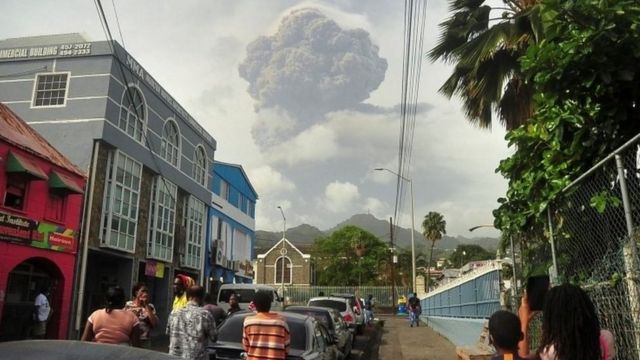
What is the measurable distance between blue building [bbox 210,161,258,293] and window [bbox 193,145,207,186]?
2279 millimetres

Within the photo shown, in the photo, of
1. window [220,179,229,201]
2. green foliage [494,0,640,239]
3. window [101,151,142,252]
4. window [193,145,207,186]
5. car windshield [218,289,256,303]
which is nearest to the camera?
green foliage [494,0,640,239]

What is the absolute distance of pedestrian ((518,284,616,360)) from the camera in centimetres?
294

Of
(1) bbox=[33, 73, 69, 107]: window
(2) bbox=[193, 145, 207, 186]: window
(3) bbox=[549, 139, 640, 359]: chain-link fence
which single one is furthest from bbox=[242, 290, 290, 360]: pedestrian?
(2) bbox=[193, 145, 207, 186]: window

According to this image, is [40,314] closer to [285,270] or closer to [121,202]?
[121,202]

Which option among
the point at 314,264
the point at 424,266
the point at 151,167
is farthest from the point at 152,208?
the point at 424,266


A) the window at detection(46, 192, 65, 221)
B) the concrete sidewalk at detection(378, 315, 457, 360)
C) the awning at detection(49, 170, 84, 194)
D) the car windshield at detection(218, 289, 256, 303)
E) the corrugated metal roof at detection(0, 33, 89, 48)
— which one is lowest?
the concrete sidewalk at detection(378, 315, 457, 360)

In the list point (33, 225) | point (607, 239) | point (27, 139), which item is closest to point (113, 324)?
point (607, 239)

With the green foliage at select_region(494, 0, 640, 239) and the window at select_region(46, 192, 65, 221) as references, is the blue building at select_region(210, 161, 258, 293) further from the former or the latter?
the green foliage at select_region(494, 0, 640, 239)

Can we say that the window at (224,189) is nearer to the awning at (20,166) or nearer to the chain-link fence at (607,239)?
the awning at (20,166)

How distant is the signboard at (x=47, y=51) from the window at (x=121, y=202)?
159 inches

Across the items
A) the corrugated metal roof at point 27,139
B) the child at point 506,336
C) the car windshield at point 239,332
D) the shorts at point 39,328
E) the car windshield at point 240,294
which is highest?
the corrugated metal roof at point 27,139

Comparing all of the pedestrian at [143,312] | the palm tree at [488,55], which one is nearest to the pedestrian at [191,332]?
the pedestrian at [143,312]

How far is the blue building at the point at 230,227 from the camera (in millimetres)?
33812

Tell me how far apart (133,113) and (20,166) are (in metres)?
7.06
